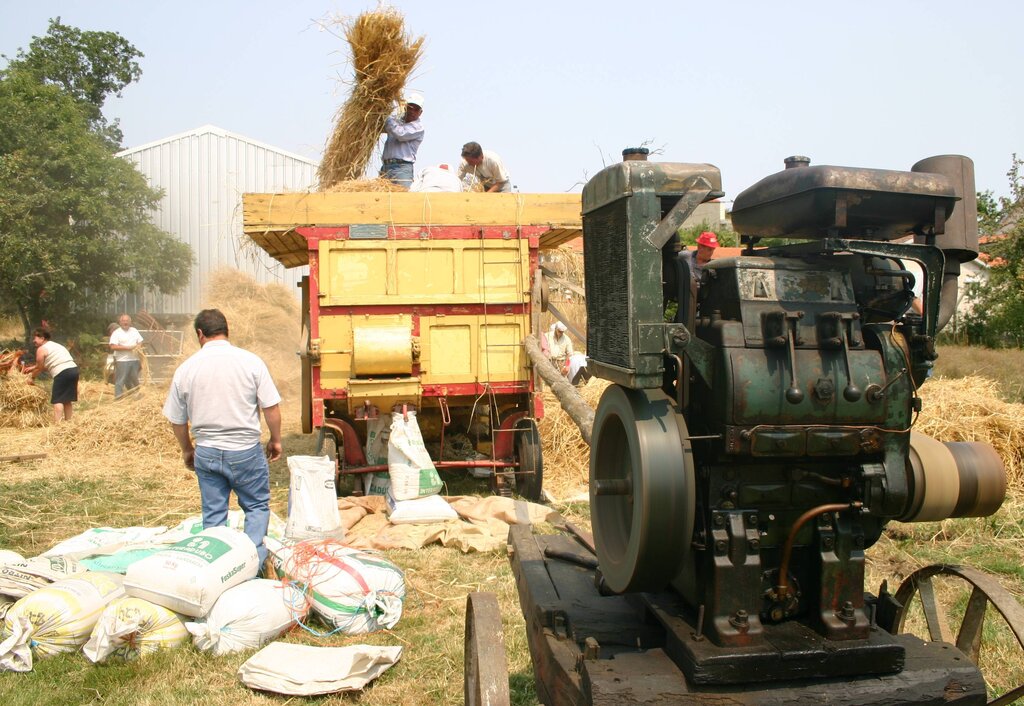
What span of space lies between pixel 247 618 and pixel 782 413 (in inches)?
119

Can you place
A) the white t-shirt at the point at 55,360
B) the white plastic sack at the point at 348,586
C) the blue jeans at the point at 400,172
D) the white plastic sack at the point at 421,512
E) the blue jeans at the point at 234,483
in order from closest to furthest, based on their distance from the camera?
the white plastic sack at the point at 348,586, the blue jeans at the point at 234,483, the white plastic sack at the point at 421,512, the blue jeans at the point at 400,172, the white t-shirt at the point at 55,360

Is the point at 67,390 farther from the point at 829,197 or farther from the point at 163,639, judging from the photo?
the point at 829,197

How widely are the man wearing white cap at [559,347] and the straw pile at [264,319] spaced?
207 inches

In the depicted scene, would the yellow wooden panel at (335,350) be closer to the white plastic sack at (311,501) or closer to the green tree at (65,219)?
the white plastic sack at (311,501)

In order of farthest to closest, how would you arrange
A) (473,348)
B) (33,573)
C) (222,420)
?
(473,348), (222,420), (33,573)

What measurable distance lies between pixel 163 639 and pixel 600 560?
2.46m

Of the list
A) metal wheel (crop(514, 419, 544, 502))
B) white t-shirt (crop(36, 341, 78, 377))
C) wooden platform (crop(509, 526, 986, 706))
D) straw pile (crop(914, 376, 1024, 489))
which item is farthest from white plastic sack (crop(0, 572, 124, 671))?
white t-shirt (crop(36, 341, 78, 377))

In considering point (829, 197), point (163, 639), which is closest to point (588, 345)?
point (829, 197)

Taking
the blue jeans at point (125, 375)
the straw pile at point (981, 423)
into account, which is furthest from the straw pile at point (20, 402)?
the straw pile at point (981, 423)

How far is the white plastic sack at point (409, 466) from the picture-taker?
673cm

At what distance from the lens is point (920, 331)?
2533 mm

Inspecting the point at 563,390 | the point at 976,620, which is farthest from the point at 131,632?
the point at 976,620

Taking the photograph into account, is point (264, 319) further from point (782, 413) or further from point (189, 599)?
point (782, 413)

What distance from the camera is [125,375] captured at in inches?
556
